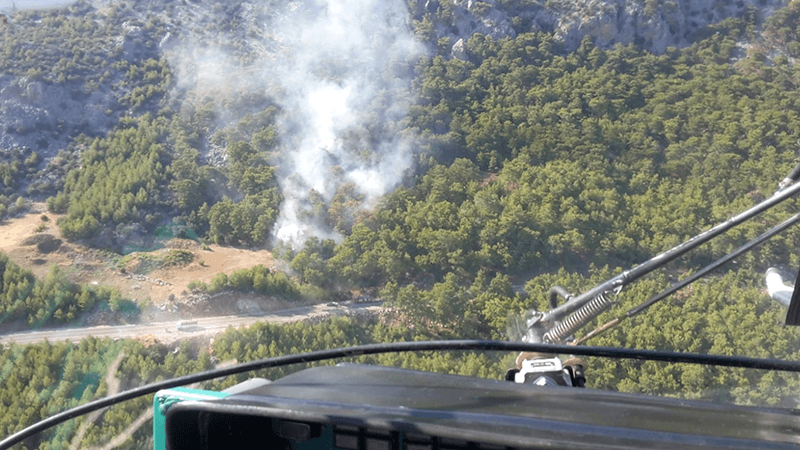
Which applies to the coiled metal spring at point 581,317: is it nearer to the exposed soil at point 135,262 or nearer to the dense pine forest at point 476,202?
the dense pine forest at point 476,202

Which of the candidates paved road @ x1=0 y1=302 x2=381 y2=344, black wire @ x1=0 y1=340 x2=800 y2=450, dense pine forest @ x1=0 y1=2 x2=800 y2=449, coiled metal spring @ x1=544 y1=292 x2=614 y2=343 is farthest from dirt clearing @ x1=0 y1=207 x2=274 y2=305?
black wire @ x1=0 y1=340 x2=800 y2=450

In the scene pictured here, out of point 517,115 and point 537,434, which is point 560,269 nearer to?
point 517,115

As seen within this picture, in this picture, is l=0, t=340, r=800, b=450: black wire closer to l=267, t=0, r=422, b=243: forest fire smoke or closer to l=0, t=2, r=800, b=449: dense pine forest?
l=0, t=2, r=800, b=449: dense pine forest

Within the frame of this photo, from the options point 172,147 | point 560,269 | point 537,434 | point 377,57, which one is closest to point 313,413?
point 537,434

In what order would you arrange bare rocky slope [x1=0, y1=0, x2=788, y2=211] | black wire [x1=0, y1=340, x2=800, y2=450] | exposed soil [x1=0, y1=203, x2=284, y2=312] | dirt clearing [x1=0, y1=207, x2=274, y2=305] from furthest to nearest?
bare rocky slope [x1=0, y1=0, x2=788, y2=211] < dirt clearing [x1=0, y1=207, x2=274, y2=305] < exposed soil [x1=0, y1=203, x2=284, y2=312] < black wire [x1=0, y1=340, x2=800, y2=450]

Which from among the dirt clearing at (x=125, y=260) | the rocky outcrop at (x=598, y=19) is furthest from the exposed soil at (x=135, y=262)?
the rocky outcrop at (x=598, y=19)

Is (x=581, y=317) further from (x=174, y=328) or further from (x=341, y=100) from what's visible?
(x=341, y=100)
